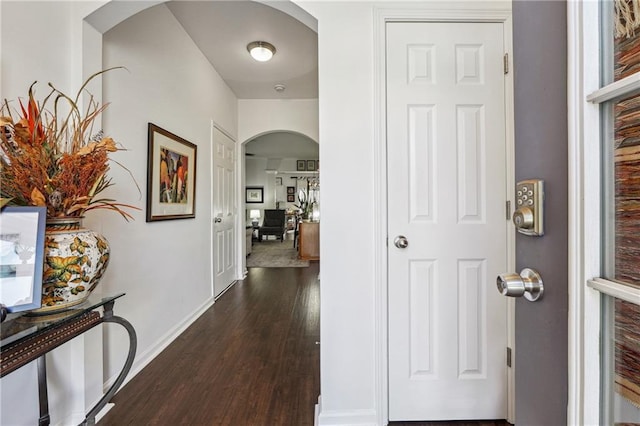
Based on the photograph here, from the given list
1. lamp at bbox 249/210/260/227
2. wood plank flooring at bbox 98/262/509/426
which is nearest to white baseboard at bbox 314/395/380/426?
wood plank flooring at bbox 98/262/509/426

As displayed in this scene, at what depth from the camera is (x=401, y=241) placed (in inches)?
59.4

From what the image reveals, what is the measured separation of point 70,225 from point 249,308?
2.38m

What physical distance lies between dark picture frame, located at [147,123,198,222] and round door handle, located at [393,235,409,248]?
181 centimetres

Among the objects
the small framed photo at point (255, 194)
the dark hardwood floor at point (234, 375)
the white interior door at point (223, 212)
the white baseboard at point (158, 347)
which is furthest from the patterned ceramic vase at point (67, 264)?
the small framed photo at point (255, 194)

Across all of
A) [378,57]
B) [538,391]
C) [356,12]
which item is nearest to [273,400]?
[538,391]

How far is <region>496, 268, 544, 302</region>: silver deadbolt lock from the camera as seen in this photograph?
0.57 metres

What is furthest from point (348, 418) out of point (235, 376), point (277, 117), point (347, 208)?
point (277, 117)

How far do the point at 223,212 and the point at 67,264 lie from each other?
2.86 m

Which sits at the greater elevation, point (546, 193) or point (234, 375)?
point (546, 193)

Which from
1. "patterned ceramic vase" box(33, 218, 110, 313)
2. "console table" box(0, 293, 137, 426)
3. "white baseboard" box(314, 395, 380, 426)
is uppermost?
"patterned ceramic vase" box(33, 218, 110, 313)

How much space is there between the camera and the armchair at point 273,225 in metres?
8.95

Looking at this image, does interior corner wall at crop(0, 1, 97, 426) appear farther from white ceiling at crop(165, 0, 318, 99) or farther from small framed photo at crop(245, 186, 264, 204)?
small framed photo at crop(245, 186, 264, 204)

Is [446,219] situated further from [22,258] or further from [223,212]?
[223,212]

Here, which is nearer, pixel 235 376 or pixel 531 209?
pixel 531 209
